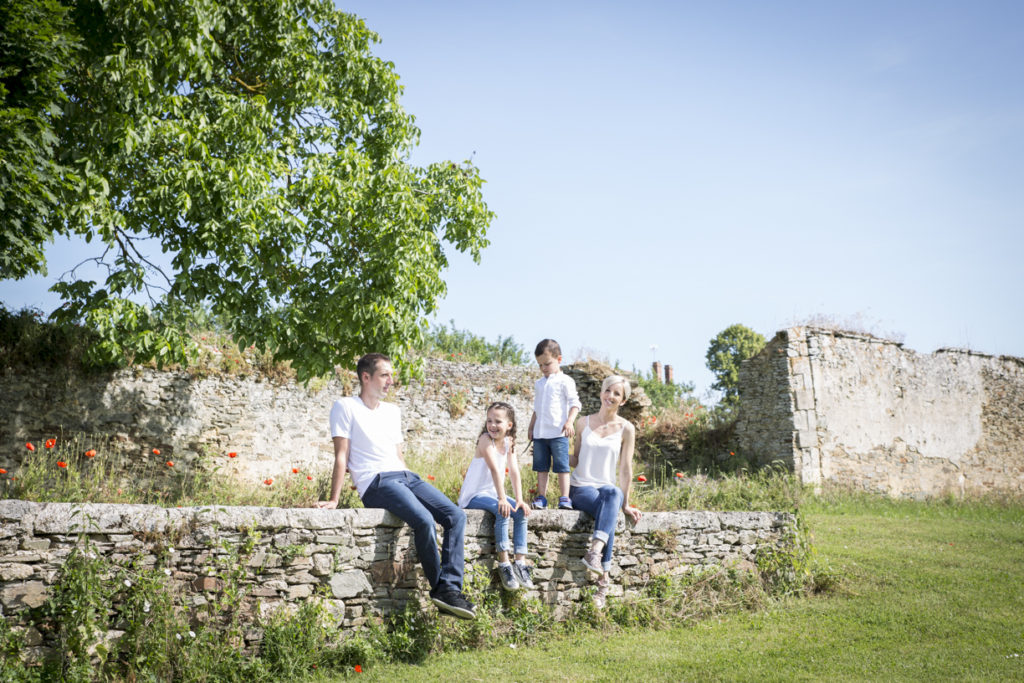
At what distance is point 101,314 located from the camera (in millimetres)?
7840

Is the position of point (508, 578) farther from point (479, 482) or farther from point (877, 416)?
point (877, 416)

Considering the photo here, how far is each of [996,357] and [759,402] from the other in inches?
311

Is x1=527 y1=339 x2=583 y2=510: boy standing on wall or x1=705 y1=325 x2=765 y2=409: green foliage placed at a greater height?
x1=705 y1=325 x2=765 y2=409: green foliage

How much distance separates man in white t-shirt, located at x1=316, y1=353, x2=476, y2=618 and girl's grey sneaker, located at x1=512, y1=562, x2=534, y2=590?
50 cm

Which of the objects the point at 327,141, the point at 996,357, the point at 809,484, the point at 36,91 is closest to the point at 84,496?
the point at 36,91

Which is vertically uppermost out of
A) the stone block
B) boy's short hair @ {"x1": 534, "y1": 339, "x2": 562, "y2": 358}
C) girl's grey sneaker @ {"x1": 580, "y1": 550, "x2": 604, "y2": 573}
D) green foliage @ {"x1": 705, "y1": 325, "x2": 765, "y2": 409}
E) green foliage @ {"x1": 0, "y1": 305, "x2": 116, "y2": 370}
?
green foliage @ {"x1": 705, "y1": 325, "x2": 765, "y2": 409}

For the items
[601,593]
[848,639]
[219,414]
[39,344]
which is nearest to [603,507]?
[601,593]

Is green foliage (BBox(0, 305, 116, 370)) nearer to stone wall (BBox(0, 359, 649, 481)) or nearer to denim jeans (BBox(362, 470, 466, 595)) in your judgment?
stone wall (BBox(0, 359, 649, 481))

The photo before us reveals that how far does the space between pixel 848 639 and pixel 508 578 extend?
2889 mm

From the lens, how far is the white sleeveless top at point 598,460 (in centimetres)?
610

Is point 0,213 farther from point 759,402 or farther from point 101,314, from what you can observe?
point 759,402

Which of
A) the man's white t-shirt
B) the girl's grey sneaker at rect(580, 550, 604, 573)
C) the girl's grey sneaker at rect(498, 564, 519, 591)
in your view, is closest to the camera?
the man's white t-shirt

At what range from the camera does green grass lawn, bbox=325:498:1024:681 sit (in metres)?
4.77

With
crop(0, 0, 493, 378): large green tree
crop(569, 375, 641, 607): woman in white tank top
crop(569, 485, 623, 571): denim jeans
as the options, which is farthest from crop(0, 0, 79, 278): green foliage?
crop(569, 485, 623, 571): denim jeans
